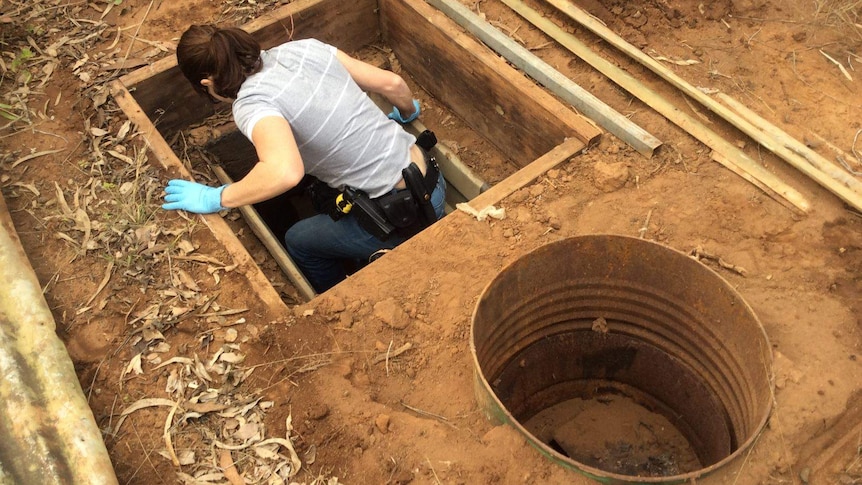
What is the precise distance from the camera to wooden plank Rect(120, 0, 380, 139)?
3.94 metres

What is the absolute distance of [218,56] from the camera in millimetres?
2922

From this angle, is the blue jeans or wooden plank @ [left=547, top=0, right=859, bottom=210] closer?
wooden plank @ [left=547, top=0, right=859, bottom=210]

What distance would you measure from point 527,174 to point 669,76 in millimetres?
1118

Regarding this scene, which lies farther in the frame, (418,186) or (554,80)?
(554,80)

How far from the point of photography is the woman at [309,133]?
294 centimetres

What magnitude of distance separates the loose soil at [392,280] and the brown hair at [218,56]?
0.70 m

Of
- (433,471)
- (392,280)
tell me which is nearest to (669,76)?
(392,280)

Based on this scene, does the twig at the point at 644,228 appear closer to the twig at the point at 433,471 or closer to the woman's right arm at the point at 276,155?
the twig at the point at 433,471

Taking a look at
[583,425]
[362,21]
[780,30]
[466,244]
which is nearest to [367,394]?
[466,244]

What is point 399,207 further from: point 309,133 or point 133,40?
point 133,40

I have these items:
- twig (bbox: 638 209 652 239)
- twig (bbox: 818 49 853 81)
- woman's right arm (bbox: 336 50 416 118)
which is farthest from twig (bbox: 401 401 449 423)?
twig (bbox: 818 49 853 81)

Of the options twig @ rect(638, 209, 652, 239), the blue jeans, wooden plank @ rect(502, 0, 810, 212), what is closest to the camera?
twig @ rect(638, 209, 652, 239)

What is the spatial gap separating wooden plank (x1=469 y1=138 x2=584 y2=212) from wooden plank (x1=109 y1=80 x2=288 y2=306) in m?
1.06

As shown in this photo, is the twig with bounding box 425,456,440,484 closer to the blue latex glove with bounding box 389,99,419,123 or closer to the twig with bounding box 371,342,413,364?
the twig with bounding box 371,342,413,364
